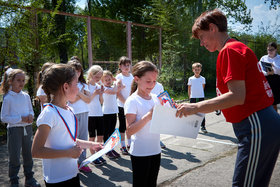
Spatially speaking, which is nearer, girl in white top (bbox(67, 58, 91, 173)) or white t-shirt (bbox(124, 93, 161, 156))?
white t-shirt (bbox(124, 93, 161, 156))

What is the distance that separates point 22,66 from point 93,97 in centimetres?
395

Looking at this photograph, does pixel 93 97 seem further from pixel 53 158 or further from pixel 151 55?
pixel 151 55

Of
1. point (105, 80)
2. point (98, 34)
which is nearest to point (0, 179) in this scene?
point (105, 80)

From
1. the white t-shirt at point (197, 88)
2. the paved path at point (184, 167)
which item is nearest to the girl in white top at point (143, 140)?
the paved path at point (184, 167)

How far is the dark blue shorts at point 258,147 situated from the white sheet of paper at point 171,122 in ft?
1.43

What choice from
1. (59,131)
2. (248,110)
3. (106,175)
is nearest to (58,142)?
(59,131)

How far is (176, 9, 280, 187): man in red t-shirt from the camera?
179 cm

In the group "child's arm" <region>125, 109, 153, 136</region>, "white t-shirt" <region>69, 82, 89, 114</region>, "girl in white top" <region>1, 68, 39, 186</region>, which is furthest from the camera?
"white t-shirt" <region>69, 82, 89, 114</region>

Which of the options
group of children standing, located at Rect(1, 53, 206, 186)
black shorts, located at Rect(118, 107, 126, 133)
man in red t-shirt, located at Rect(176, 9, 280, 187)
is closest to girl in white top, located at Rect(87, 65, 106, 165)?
group of children standing, located at Rect(1, 53, 206, 186)

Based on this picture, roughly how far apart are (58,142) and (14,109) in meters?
1.97

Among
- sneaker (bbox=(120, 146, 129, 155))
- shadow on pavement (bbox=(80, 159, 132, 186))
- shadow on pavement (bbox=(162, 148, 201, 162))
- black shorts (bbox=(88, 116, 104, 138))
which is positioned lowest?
shadow on pavement (bbox=(80, 159, 132, 186))

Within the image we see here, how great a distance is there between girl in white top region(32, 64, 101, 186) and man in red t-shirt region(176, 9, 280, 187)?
3.58 ft

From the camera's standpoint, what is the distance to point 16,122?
11.1 feet

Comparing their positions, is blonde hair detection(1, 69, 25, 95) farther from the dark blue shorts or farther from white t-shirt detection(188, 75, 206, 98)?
white t-shirt detection(188, 75, 206, 98)
